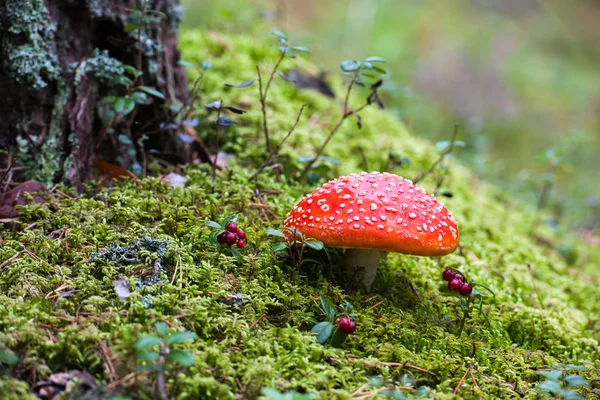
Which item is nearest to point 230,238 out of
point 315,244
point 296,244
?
point 296,244

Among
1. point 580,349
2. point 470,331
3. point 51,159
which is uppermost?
point 51,159

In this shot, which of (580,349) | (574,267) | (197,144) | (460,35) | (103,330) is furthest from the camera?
(460,35)

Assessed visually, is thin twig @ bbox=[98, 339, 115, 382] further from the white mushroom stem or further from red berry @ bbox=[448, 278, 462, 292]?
red berry @ bbox=[448, 278, 462, 292]

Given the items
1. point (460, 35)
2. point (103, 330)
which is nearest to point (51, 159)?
point (103, 330)

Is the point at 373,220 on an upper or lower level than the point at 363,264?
upper

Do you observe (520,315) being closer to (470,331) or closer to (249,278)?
(470,331)

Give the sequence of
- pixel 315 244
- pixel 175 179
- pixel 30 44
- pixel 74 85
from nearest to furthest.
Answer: pixel 315 244 → pixel 30 44 → pixel 74 85 → pixel 175 179

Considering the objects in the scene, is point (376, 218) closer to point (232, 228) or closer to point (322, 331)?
point (322, 331)

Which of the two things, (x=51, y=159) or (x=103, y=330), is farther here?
(x=51, y=159)
